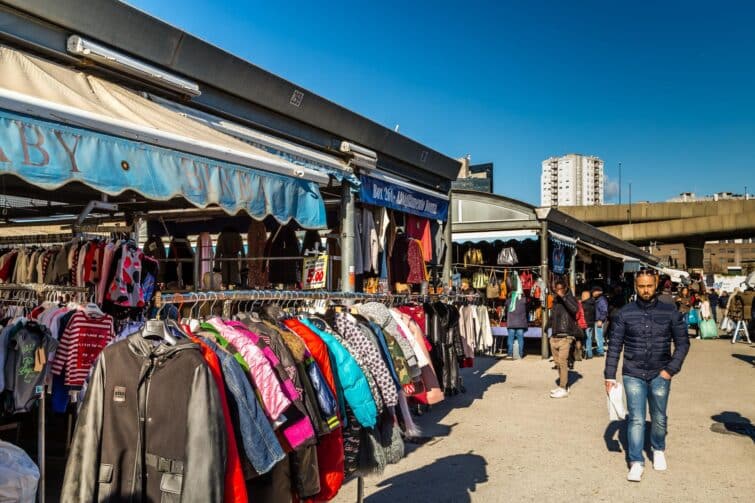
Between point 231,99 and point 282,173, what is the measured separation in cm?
188

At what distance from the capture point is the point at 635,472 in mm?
6102

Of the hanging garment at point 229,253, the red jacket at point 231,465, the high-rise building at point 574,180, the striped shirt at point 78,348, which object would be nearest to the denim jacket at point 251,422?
the red jacket at point 231,465

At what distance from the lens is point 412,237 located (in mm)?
10906

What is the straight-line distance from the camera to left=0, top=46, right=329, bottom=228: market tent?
3.78 meters

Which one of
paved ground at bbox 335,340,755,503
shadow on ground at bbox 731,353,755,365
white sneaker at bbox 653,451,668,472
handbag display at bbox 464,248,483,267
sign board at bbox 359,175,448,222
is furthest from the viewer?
handbag display at bbox 464,248,483,267

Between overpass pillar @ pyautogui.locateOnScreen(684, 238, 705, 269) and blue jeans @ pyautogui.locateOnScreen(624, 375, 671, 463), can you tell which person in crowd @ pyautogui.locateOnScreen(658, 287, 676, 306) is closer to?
blue jeans @ pyautogui.locateOnScreen(624, 375, 671, 463)

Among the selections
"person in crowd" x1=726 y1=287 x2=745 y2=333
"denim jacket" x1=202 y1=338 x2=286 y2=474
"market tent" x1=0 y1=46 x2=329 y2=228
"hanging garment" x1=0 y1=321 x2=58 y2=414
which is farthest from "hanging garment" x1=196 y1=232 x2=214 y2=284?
"person in crowd" x1=726 y1=287 x2=745 y2=333

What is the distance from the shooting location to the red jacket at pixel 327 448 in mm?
4148

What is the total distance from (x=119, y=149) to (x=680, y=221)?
4755cm

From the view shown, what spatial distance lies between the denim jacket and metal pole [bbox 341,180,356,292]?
4901 mm

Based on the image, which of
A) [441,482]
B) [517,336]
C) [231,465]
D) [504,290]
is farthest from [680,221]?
[231,465]

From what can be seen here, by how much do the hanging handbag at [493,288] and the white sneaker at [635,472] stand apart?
34.5 ft

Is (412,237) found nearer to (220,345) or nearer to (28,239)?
(28,239)

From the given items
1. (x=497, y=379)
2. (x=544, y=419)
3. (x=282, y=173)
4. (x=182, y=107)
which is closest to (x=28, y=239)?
(x=182, y=107)
